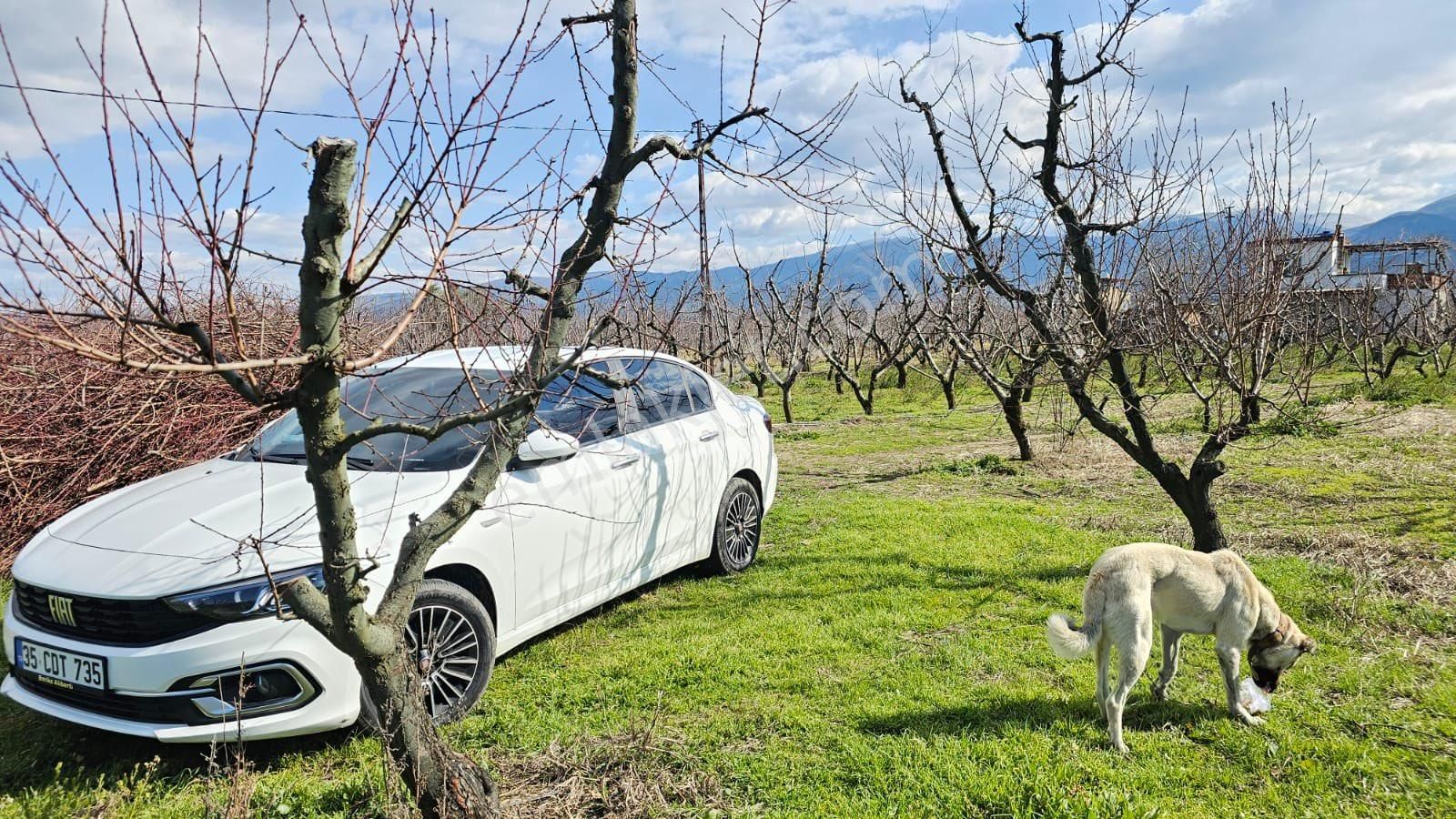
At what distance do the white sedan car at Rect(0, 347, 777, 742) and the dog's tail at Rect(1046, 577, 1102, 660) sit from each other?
6.73ft

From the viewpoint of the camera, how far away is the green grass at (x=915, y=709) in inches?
123

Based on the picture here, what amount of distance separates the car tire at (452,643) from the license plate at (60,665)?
97cm

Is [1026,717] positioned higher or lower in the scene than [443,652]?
lower

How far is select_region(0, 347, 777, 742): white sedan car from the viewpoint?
3117mm

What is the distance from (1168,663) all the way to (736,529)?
120 inches

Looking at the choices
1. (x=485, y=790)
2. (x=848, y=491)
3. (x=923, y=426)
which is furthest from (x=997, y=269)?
(x=923, y=426)

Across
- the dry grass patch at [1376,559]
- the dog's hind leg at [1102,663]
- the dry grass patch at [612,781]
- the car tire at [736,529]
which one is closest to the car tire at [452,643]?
the dry grass patch at [612,781]

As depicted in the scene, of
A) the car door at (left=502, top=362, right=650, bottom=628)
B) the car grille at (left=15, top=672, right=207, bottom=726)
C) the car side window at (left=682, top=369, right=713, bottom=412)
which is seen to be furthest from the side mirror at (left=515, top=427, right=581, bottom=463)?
the car side window at (left=682, top=369, right=713, bottom=412)

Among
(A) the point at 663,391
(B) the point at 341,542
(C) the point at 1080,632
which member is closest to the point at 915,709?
(C) the point at 1080,632

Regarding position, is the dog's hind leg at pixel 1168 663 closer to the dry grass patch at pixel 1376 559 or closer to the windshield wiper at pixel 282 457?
the dry grass patch at pixel 1376 559

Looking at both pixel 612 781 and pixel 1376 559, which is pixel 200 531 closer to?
pixel 612 781

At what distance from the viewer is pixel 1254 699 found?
3777 millimetres

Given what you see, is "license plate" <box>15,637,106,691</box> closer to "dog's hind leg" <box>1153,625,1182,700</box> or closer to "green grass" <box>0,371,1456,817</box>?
"green grass" <box>0,371,1456,817</box>

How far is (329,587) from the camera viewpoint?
218 cm
